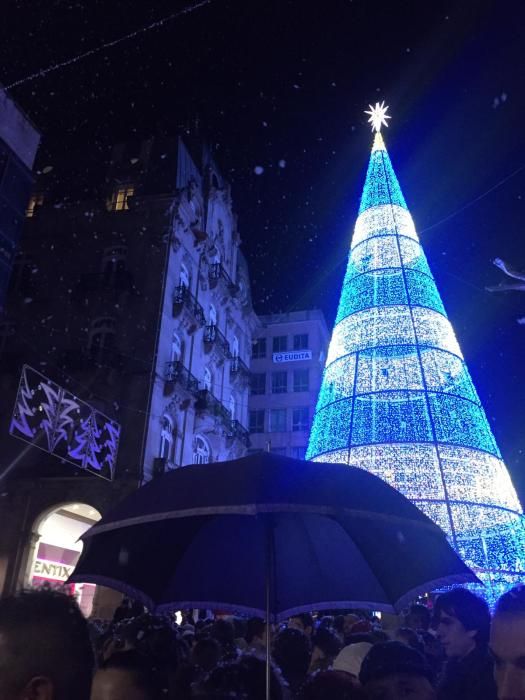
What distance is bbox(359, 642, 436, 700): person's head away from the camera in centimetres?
282

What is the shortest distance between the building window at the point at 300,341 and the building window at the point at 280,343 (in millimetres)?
771

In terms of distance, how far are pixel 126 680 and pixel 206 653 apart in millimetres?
2188

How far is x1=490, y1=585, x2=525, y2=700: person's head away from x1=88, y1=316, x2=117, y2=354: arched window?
70.8 feet

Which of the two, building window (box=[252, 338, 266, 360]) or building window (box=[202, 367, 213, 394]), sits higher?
building window (box=[252, 338, 266, 360])

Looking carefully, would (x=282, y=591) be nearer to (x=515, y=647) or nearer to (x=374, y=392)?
(x=515, y=647)

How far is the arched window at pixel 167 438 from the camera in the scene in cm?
2214

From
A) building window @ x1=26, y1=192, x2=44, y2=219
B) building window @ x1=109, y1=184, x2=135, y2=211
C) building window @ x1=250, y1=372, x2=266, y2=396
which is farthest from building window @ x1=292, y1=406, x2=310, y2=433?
building window @ x1=26, y1=192, x2=44, y2=219

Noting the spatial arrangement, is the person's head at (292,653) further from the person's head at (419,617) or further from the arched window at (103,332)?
the arched window at (103,332)

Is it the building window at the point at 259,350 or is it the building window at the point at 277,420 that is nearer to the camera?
the building window at the point at 277,420

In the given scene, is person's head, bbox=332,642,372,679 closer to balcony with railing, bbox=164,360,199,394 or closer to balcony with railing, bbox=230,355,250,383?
balcony with railing, bbox=164,360,199,394

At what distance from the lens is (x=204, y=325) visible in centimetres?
2666

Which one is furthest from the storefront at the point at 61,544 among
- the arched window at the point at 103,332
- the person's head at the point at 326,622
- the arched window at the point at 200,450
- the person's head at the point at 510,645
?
the person's head at the point at 510,645

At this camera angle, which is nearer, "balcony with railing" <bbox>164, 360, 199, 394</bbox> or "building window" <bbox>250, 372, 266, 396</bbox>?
"balcony with railing" <bbox>164, 360, 199, 394</bbox>

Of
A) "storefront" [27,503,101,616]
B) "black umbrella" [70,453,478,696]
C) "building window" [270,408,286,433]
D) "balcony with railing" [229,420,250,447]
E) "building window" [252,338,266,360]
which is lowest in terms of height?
"black umbrella" [70,453,478,696]
